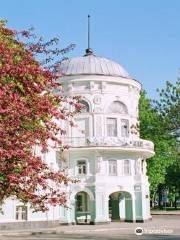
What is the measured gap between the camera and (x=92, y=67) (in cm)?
4569

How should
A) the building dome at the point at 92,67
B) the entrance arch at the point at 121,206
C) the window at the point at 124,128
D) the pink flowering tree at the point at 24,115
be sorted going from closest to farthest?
the pink flowering tree at the point at 24,115, the entrance arch at the point at 121,206, the window at the point at 124,128, the building dome at the point at 92,67

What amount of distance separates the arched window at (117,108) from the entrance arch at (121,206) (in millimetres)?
7288

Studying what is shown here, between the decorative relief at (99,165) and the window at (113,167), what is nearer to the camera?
the decorative relief at (99,165)

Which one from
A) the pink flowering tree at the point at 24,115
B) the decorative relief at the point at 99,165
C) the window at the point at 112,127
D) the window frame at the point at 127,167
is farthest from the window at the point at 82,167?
the pink flowering tree at the point at 24,115

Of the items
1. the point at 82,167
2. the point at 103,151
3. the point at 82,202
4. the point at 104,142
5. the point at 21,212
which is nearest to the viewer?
the point at 21,212

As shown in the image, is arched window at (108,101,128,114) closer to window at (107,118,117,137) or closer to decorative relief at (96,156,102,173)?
window at (107,118,117,137)

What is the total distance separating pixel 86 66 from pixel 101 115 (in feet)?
17.0

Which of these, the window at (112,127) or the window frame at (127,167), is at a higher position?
the window at (112,127)

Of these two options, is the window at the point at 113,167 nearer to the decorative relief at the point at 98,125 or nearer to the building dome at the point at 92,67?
the decorative relief at the point at 98,125

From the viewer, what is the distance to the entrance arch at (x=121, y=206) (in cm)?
4328

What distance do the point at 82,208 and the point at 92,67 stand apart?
12861mm

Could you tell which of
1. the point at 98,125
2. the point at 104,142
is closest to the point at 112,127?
the point at 98,125

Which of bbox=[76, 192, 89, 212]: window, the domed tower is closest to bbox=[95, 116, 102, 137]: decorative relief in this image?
the domed tower

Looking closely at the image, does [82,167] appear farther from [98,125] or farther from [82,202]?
[82,202]
